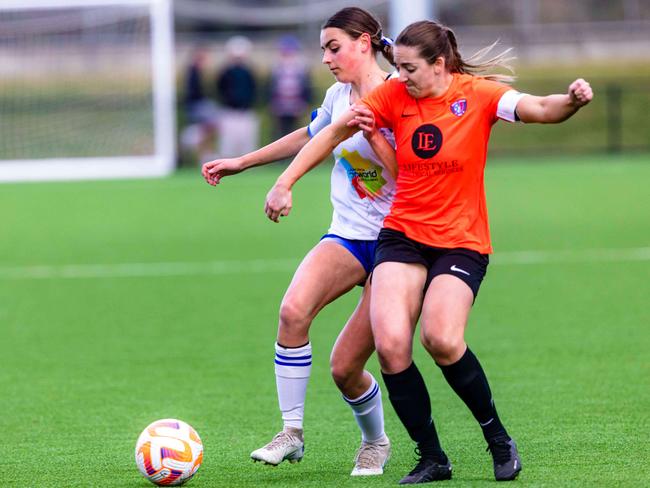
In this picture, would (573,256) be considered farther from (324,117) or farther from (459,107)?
(459,107)

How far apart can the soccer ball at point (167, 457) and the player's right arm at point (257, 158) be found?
1.24m

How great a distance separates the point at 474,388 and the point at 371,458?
0.74m

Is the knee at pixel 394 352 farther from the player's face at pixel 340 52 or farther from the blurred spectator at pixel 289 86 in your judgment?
the blurred spectator at pixel 289 86

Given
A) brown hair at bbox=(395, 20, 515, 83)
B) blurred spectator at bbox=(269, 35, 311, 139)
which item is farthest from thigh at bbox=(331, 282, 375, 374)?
blurred spectator at bbox=(269, 35, 311, 139)

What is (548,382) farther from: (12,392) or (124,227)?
(124,227)

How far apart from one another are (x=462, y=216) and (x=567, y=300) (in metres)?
5.68

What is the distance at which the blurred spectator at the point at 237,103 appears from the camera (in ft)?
82.1

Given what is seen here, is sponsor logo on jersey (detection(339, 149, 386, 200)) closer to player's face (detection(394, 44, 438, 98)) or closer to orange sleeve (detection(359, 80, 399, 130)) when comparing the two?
orange sleeve (detection(359, 80, 399, 130))

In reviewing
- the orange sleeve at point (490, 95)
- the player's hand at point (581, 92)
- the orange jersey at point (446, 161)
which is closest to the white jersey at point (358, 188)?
the orange jersey at point (446, 161)

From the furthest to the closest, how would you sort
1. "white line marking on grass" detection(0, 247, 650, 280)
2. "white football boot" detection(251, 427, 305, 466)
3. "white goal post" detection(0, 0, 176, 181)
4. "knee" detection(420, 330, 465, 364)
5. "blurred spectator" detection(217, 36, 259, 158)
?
1. "blurred spectator" detection(217, 36, 259, 158)
2. "white goal post" detection(0, 0, 176, 181)
3. "white line marking on grass" detection(0, 247, 650, 280)
4. "white football boot" detection(251, 427, 305, 466)
5. "knee" detection(420, 330, 465, 364)

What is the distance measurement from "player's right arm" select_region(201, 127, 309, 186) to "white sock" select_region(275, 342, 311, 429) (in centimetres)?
85

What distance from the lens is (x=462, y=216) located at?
543 centimetres

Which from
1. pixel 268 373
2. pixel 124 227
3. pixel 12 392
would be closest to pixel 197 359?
pixel 268 373

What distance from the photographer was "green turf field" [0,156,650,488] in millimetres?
5973
